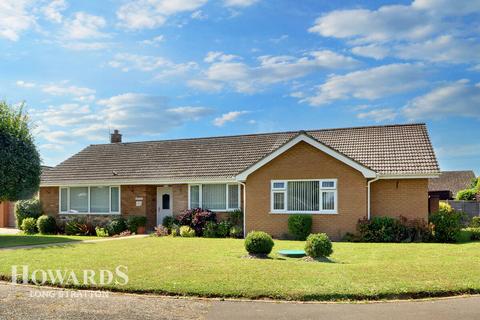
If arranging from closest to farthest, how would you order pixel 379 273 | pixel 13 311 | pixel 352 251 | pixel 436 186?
pixel 13 311
pixel 379 273
pixel 352 251
pixel 436 186

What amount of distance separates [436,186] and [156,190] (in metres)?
33.7

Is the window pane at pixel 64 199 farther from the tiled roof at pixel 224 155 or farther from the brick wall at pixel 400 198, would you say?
the brick wall at pixel 400 198

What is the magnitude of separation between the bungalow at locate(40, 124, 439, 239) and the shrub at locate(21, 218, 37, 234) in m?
1.53

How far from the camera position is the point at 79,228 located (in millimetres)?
26766

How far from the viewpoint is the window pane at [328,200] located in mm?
21142

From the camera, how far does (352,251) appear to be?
52.7 ft

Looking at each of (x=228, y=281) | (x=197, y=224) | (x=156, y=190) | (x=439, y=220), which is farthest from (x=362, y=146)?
(x=228, y=281)

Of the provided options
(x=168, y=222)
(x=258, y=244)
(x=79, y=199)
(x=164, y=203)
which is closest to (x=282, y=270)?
(x=258, y=244)

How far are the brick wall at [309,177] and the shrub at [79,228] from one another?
32.2 feet

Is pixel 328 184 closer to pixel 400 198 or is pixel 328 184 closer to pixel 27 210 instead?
pixel 400 198

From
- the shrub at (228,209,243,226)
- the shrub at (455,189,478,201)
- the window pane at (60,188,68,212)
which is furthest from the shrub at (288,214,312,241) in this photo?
the shrub at (455,189,478,201)

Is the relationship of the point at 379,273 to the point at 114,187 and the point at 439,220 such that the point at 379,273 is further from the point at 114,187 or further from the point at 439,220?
the point at 114,187

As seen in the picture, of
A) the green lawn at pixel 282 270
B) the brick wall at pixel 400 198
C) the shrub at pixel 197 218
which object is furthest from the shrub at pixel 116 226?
the brick wall at pixel 400 198

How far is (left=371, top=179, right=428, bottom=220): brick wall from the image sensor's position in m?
20.3
